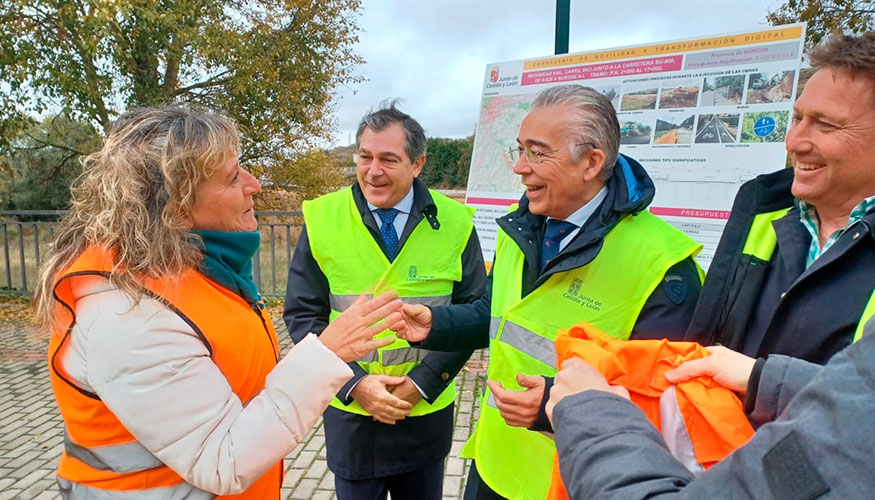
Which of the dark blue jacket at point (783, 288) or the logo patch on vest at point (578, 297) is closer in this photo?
the dark blue jacket at point (783, 288)

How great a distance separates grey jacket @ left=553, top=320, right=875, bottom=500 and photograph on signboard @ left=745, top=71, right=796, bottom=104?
2.39 metres

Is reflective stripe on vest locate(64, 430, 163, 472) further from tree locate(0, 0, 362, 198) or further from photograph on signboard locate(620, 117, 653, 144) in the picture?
tree locate(0, 0, 362, 198)

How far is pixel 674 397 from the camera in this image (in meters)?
1.08

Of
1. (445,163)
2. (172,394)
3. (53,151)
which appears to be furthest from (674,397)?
(445,163)

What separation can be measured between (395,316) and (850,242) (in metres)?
1.29

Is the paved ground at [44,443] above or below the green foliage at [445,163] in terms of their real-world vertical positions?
below

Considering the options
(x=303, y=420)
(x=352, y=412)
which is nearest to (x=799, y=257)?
(x=303, y=420)

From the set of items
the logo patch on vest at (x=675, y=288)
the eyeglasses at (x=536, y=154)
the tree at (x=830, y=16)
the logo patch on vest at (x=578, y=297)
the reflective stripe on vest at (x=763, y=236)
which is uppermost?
the tree at (x=830, y=16)

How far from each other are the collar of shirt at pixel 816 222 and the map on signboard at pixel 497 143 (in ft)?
7.67

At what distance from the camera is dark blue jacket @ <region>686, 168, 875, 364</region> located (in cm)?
115

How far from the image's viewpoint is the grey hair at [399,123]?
2539 mm

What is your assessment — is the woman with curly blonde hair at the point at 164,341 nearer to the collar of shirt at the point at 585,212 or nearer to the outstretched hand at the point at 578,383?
the outstretched hand at the point at 578,383

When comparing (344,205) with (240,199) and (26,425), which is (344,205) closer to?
(240,199)

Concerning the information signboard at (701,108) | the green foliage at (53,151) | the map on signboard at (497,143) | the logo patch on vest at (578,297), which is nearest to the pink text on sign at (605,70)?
the information signboard at (701,108)
